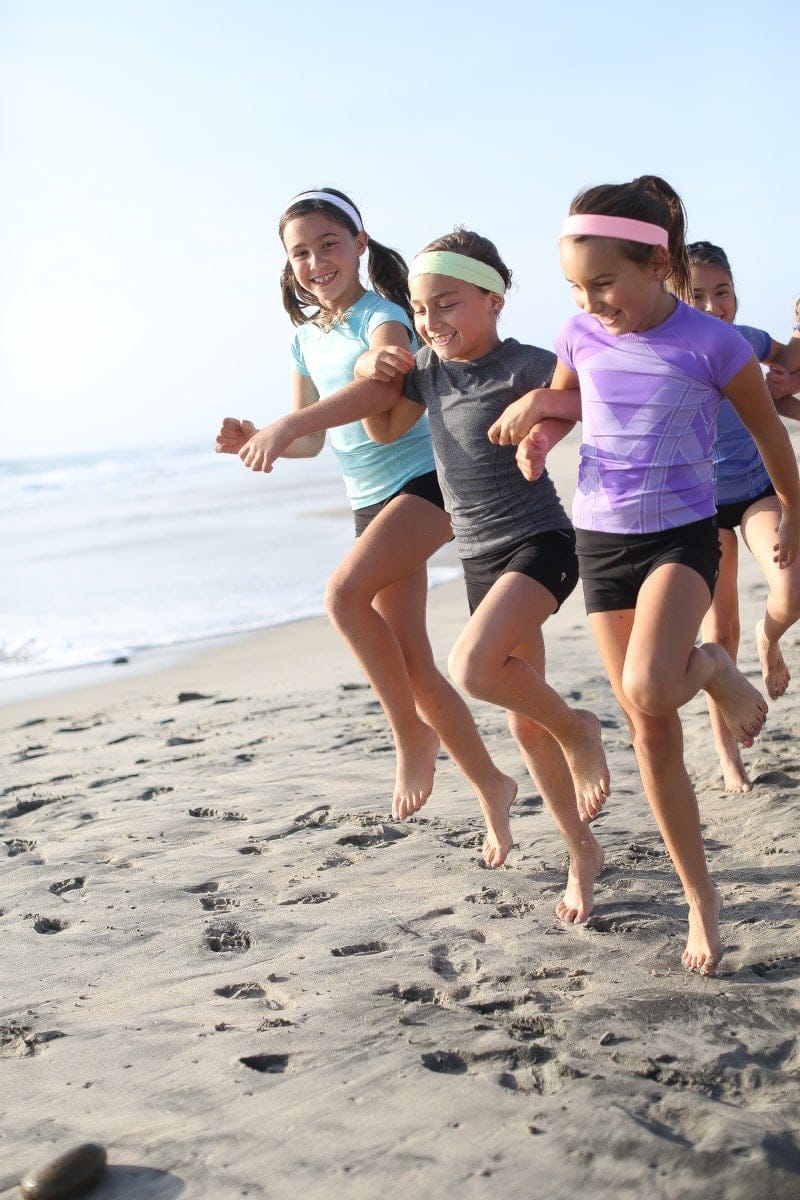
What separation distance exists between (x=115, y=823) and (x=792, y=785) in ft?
9.05

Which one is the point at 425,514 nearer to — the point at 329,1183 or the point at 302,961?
the point at 302,961

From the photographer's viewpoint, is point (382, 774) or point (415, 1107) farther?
point (382, 774)

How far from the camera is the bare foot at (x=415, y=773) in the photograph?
4.59 meters

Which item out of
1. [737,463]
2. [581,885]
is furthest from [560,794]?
[737,463]

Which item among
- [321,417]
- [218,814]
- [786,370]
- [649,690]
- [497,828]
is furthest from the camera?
[218,814]

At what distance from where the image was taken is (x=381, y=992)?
3.24 metres

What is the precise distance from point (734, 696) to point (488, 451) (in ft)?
3.47

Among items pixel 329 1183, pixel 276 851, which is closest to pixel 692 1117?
pixel 329 1183

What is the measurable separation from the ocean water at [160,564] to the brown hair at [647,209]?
24.7 feet

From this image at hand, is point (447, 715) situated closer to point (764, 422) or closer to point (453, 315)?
point (453, 315)

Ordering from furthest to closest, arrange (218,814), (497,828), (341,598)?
(218,814) < (341,598) < (497,828)

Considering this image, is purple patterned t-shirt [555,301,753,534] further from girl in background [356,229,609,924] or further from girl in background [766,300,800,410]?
girl in background [766,300,800,410]

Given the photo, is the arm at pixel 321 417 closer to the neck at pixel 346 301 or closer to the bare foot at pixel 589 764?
the neck at pixel 346 301

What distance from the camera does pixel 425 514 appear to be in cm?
440
